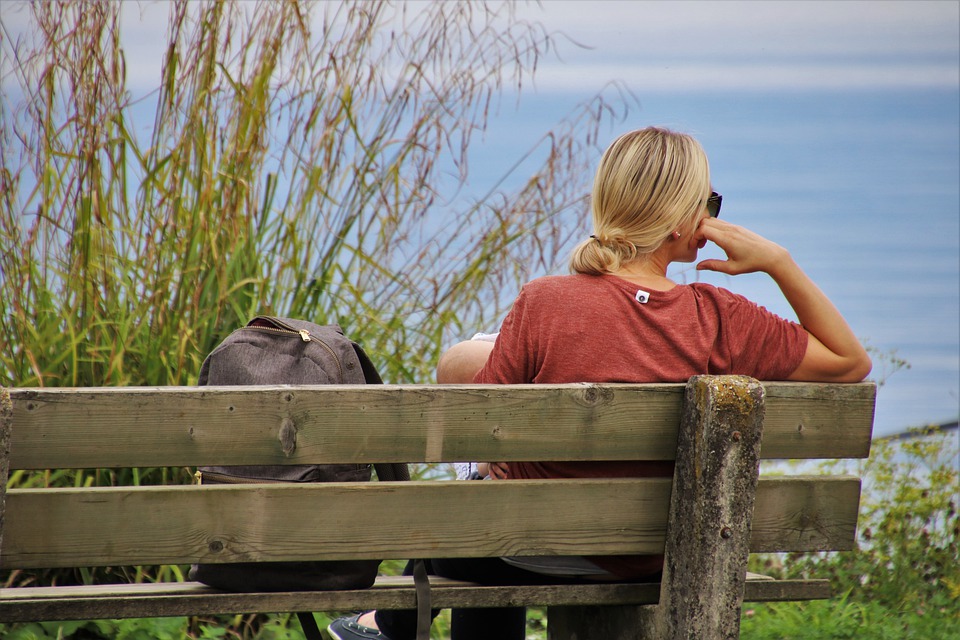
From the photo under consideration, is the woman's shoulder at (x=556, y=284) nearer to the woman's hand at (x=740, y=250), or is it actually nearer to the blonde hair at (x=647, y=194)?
the blonde hair at (x=647, y=194)

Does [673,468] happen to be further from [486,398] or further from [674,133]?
[674,133]

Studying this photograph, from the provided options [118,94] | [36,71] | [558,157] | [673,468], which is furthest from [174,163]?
[673,468]

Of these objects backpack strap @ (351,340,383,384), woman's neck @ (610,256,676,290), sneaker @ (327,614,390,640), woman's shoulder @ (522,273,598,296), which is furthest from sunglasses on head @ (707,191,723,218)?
sneaker @ (327,614,390,640)

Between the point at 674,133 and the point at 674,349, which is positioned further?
the point at 674,133

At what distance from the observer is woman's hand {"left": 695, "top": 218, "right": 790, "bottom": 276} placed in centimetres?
171

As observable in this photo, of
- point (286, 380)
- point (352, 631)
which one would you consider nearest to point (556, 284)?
point (286, 380)

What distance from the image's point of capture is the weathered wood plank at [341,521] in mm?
1371

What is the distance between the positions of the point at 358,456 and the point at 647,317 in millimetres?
516

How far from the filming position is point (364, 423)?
4.51 ft

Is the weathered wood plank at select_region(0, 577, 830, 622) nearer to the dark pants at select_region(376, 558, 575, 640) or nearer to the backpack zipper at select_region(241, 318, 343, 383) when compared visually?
the dark pants at select_region(376, 558, 575, 640)

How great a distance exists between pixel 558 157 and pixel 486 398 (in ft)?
7.35

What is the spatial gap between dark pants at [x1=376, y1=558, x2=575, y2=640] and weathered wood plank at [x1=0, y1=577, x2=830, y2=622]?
0.10 feet

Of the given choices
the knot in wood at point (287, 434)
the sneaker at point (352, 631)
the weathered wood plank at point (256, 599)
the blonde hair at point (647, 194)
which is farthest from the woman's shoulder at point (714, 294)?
the sneaker at point (352, 631)

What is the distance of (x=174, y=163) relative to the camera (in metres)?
2.94
